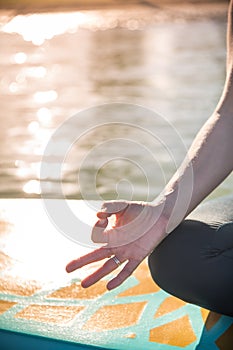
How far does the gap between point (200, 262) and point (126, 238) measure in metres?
0.19

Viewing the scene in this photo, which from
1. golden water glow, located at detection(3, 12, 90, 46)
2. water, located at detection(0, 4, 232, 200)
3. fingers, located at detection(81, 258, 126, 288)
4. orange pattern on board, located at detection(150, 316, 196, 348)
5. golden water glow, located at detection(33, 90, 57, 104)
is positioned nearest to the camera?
fingers, located at detection(81, 258, 126, 288)

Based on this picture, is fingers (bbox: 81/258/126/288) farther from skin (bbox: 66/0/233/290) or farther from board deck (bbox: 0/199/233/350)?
board deck (bbox: 0/199/233/350)

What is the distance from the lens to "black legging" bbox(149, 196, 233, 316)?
1721 mm

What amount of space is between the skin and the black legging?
0.05 m

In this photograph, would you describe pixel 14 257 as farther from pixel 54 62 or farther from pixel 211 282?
pixel 54 62

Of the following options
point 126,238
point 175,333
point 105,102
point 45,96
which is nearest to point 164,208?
point 126,238

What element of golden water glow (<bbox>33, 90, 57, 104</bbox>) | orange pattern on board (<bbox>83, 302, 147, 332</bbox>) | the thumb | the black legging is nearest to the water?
golden water glow (<bbox>33, 90, 57, 104</bbox>)

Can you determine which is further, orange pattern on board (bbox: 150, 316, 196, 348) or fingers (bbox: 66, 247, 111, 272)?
orange pattern on board (bbox: 150, 316, 196, 348)

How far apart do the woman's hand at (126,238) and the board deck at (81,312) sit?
209mm

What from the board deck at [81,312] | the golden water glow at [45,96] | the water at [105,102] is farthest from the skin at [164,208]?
the golden water glow at [45,96]

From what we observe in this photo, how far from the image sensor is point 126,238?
5.38ft

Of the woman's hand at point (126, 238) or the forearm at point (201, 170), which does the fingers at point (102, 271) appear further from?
the forearm at point (201, 170)

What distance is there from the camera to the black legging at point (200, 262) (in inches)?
67.7

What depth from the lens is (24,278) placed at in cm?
213
